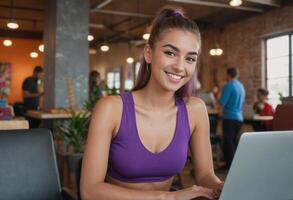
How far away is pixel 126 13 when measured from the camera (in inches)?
356

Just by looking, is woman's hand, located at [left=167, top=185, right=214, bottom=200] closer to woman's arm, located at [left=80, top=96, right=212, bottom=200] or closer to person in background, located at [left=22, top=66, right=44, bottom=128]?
woman's arm, located at [left=80, top=96, right=212, bottom=200]

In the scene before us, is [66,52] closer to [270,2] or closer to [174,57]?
[270,2]

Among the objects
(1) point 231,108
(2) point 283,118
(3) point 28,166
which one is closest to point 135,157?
(3) point 28,166

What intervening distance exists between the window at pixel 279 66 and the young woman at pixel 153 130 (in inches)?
255

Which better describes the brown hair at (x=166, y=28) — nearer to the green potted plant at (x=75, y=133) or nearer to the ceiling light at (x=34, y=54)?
the green potted plant at (x=75, y=133)

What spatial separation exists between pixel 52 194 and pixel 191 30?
89 cm

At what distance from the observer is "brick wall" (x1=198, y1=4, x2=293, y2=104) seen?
7785 millimetres

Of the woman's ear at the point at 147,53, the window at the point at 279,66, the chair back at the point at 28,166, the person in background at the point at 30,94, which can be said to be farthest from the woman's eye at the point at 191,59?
the window at the point at 279,66

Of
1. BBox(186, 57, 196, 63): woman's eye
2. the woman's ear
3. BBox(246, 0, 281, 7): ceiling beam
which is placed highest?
BBox(246, 0, 281, 7): ceiling beam

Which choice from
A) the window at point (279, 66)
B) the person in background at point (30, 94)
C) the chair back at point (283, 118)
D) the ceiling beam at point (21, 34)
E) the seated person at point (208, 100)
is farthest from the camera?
the ceiling beam at point (21, 34)

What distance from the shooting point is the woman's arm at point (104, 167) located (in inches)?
43.0

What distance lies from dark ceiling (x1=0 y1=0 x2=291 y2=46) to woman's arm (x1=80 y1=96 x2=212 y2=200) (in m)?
6.24

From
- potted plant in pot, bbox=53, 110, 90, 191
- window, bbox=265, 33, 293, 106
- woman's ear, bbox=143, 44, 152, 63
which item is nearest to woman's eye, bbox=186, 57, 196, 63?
woman's ear, bbox=143, 44, 152, 63

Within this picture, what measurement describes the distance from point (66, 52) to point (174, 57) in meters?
5.16
